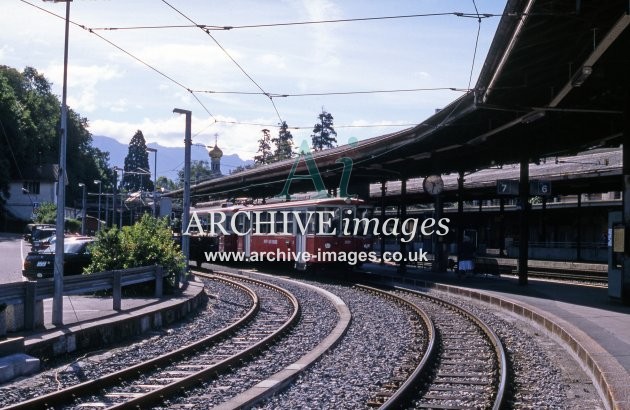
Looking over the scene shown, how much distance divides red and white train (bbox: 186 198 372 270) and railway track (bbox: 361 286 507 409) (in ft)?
32.8

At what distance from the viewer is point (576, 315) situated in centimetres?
1403

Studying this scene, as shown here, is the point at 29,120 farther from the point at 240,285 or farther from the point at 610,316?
the point at 610,316

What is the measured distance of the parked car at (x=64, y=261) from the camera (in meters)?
20.9

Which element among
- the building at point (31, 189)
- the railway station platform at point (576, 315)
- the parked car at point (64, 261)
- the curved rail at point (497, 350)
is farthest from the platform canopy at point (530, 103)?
the building at point (31, 189)

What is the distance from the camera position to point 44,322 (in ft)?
38.3

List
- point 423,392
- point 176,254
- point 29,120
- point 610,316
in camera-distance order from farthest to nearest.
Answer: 1. point 29,120
2. point 176,254
3. point 610,316
4. point 423,392

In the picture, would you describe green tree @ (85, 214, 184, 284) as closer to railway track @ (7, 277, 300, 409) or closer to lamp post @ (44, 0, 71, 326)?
railway track @ (7, 277, 300, 409)

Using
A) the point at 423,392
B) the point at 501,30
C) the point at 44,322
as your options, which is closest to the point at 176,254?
the point at 44,322

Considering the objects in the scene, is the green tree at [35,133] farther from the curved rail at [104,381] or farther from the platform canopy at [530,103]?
the curved rail at [104,381]

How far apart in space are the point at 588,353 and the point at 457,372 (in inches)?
→ 69.1

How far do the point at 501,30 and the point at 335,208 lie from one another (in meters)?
12.4

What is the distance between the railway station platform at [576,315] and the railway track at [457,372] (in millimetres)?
1092

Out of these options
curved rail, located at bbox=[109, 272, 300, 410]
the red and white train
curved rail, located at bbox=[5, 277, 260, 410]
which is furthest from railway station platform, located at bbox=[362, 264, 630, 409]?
curved rail, located at bbox=[5, 277, 260, 410]

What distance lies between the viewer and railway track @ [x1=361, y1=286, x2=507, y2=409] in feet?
26.1
